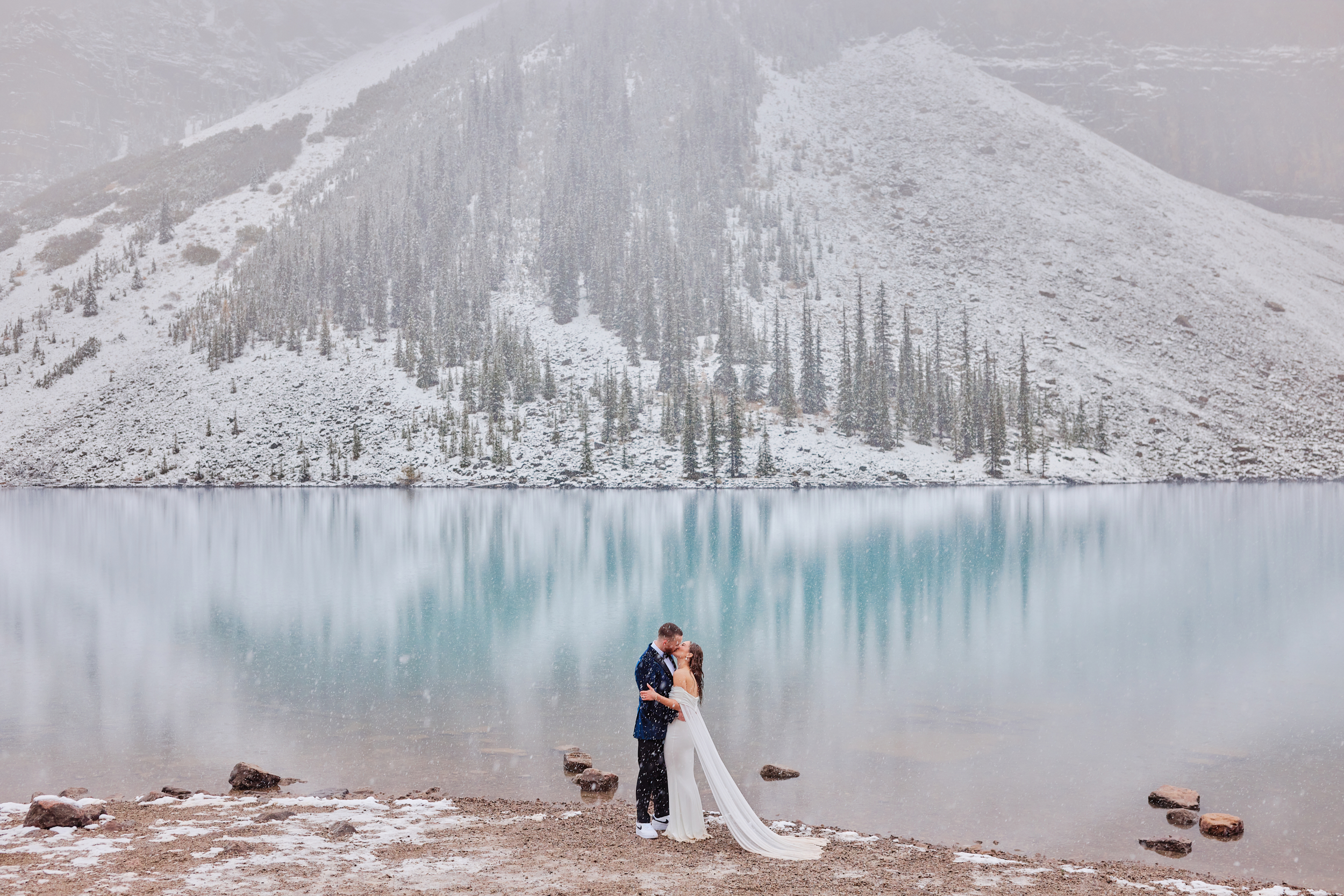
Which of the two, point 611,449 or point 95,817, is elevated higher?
point 611,449

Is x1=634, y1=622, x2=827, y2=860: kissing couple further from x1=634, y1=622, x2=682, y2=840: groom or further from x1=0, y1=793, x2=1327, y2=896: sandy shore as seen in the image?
x1=0, y1=793, x2=1327, y2=896: sandy shore

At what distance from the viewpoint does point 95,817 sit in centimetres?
1028

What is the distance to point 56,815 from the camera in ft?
33.0

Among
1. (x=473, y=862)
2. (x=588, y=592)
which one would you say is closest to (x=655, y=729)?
(x=473, y=862)

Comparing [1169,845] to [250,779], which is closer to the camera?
[1169,845]

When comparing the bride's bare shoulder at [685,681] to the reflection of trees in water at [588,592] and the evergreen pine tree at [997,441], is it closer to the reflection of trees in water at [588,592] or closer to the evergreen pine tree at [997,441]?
the reflection of trees in water at [588,592]

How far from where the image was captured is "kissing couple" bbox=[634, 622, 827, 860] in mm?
9891

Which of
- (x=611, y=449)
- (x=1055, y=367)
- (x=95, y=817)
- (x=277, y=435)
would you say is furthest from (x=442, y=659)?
(x=1055, y=367)

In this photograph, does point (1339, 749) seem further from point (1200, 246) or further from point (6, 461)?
point (1200, 246)

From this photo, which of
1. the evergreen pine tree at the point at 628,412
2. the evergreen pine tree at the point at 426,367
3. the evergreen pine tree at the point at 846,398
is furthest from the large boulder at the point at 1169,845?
the evergreen pine tree at the point at 426,367

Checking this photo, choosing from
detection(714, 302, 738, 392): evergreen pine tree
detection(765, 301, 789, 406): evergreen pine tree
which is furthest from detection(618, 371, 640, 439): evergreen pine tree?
detection(765, 301, 789, 406): evergreen pine tree

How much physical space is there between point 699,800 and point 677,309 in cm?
11284

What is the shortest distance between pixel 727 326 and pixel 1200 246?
98.2m

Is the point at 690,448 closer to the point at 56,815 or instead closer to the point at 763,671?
the point at 763,671
